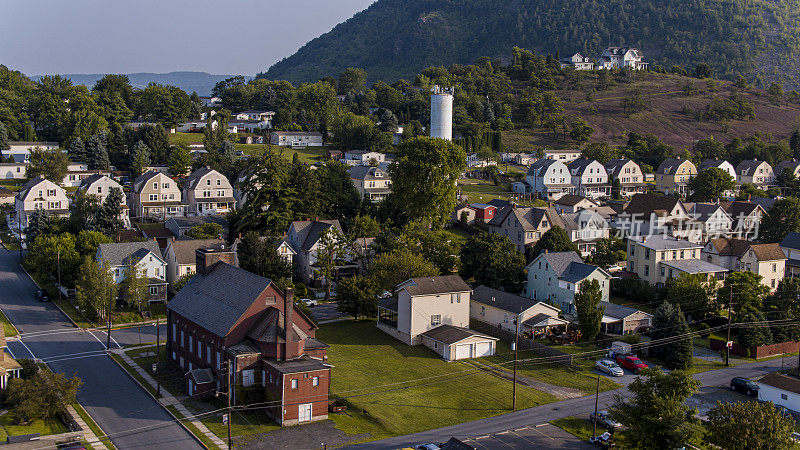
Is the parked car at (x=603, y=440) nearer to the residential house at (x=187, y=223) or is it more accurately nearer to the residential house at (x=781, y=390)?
the residential house at (x=781, y=390)

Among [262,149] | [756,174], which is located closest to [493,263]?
[262,149]

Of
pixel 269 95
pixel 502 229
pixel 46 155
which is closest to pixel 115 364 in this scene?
pixel 502 229

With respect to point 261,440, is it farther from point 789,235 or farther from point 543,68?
point 543,68

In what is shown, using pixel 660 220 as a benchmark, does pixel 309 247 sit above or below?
below

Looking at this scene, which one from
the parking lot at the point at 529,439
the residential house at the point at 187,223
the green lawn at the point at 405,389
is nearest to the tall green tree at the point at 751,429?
the parking lot at the point at 529,439

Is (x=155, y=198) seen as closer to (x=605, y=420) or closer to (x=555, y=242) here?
(x=555, y=242)

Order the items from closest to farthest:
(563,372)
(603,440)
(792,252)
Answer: (603,440), (563,372), (792,252)

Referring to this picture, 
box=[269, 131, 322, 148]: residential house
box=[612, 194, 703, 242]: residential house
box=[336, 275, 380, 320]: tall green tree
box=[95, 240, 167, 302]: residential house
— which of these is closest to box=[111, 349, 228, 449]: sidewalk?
box=[95, 240, 167, 302]: residential house
